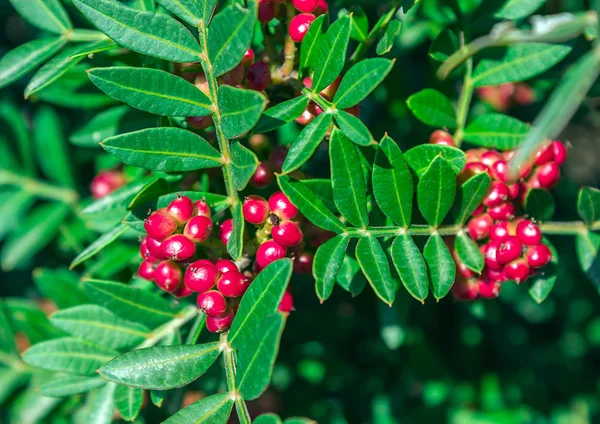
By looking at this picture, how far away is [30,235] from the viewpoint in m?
1.97

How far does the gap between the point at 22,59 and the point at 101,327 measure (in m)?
0.62

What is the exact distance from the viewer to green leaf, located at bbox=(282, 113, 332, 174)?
111cm

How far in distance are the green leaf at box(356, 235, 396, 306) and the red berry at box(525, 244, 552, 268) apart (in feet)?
0.99

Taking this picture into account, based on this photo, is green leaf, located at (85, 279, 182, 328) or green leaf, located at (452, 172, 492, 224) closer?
green leaf, located at (452, 172, 492, 224)

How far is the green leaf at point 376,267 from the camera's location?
1167 mm

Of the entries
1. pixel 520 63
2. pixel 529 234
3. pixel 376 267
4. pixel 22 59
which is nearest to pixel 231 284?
pixel 376 267

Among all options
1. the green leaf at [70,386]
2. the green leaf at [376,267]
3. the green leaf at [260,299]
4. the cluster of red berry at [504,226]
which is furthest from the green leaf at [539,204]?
the green leaf at [70,386]

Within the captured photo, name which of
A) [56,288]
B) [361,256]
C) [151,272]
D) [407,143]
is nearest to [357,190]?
[361,256]

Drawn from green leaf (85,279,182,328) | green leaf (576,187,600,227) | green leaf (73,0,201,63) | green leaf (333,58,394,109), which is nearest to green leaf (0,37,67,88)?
green leaf (73,0,201,63)

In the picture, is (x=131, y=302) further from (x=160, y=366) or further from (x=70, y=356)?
(x=160, y=366)

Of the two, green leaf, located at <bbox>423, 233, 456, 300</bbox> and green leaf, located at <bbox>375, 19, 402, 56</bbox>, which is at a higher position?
green leaf, located at <bbox>375, 19, 402, 56</bbox>

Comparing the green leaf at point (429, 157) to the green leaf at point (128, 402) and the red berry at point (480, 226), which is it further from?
the green leaf at point (128, 402)

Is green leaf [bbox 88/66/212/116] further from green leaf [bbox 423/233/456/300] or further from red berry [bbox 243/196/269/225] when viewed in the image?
green leaf [bbox 423/233/456/300]

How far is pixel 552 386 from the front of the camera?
2373mm
